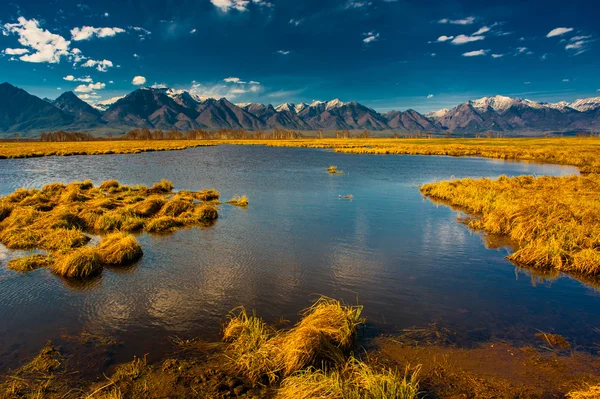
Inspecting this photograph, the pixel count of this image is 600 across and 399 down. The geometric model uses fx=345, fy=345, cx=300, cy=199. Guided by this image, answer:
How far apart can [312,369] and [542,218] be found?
55.0 ft

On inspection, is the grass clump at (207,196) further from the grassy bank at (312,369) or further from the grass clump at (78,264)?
the grassy bank at (312,369)

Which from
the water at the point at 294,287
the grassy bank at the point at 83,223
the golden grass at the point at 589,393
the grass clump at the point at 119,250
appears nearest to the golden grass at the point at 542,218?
the water at the point at 294,287

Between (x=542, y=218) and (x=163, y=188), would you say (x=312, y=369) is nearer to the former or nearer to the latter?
(x=542, y=218)

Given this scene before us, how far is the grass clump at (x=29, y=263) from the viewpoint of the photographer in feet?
45.1

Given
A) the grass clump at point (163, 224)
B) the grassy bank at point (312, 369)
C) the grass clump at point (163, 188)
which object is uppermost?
the grass clump at point (163, 188)

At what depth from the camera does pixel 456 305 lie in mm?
11312

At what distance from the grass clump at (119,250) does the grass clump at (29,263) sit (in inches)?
79.4

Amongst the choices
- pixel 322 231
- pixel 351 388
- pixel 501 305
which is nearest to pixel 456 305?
pixel 501 305

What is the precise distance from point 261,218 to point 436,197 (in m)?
16.7

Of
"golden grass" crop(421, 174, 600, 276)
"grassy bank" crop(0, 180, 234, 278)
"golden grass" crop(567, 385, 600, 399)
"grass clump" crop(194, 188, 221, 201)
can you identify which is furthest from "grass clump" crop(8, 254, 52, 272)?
"golden grass" crop(421, 174, 600, 276)

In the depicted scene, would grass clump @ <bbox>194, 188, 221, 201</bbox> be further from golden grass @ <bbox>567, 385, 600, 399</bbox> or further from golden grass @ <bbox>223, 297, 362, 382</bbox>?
golden grass @ <bbox>567, 385, 600, 399</bbox>

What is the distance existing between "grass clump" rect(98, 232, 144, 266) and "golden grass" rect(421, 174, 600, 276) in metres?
16.9

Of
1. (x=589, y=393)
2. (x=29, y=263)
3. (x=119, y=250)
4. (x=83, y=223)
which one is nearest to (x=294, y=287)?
(x=119, y=250)

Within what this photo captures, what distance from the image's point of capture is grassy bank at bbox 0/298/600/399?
7.14 meters
